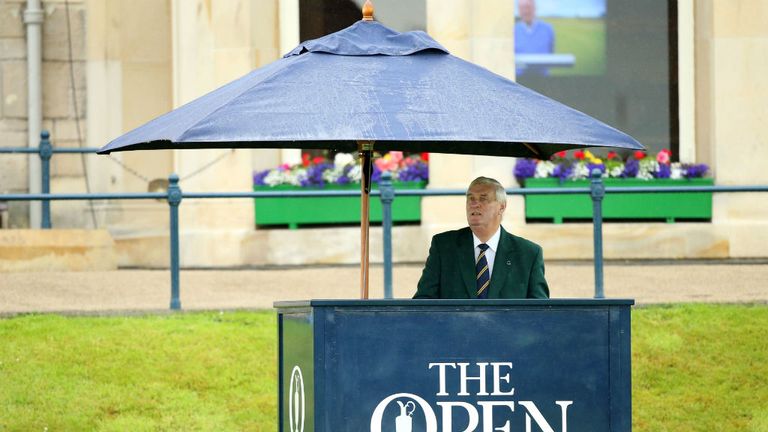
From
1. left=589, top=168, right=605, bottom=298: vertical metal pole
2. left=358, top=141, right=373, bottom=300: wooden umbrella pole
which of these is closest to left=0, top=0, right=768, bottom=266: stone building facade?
left=589, top=168, right=605, bottom=298: vertical metal pole

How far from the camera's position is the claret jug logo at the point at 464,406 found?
6.50 meters

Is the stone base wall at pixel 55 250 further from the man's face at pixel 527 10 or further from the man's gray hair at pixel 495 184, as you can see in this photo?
the man's gray hair at pixel 495 184

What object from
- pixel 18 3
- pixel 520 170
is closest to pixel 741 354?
pixel 520 170

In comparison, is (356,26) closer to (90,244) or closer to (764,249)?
(90,244)

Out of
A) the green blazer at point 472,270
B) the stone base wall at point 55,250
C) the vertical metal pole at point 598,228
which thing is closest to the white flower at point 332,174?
the stone base wall at point 55,250

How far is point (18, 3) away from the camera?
60.0ft

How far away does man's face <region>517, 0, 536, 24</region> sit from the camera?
18.3 meters

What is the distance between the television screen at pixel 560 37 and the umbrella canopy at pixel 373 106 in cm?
1085

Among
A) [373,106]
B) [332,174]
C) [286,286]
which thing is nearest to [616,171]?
[332,174]

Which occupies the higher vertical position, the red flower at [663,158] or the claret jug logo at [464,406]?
the red flower at [663,158]

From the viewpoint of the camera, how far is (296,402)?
23.4ft

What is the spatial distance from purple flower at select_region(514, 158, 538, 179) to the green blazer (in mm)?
9401

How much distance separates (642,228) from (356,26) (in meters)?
9.88

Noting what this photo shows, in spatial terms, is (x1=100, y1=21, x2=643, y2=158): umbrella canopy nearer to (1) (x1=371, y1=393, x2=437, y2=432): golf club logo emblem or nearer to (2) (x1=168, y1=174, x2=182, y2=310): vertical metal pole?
(1) (x1=371, y1=393, x2=437, y2=432): golf club logo emblem
